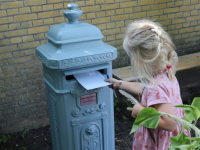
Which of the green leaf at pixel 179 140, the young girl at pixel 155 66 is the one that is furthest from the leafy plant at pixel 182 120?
the young girl at pixel 155 66

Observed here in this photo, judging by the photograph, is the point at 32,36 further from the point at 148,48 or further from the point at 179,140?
the point at 179,140

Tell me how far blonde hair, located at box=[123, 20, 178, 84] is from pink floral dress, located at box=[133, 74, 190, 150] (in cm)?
7

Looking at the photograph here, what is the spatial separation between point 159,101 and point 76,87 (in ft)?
2.56

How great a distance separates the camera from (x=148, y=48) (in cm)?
161

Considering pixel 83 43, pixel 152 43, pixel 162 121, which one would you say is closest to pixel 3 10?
pixel 83 43

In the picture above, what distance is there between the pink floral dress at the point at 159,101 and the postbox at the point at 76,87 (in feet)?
1.63

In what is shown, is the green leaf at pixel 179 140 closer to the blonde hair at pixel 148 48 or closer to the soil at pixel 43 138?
the blonde hair at pixel 148 48

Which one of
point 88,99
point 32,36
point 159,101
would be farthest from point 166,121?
point 32,36

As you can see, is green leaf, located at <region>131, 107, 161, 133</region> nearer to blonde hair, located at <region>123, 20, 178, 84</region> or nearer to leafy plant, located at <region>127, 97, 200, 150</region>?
leafy plant, located at <region>127, 97, 200, 150</region>

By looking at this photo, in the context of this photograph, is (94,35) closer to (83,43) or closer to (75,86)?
(83,43)

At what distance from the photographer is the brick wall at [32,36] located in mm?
3324

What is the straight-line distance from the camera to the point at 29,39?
3426 mm

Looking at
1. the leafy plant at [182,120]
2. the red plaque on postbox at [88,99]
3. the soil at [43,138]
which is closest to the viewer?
the leafy plant at [182,120]

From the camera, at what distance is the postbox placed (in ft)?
6.70
